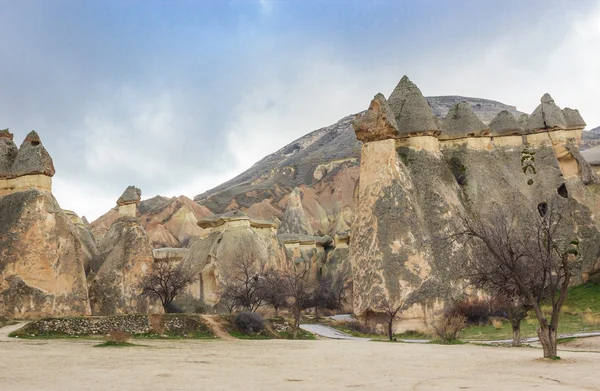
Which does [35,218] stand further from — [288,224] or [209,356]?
[288,224]

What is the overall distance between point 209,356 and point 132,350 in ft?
6.77

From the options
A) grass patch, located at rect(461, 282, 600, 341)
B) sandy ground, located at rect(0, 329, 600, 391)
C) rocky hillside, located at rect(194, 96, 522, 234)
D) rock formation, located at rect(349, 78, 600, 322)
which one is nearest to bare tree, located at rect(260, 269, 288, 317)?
rock formation, located at rect(349, 78, 600, 322)

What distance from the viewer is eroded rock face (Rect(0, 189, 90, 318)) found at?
21422 mm

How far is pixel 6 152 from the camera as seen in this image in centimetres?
2458

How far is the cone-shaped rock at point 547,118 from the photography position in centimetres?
3291

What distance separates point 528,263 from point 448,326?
12.2ft

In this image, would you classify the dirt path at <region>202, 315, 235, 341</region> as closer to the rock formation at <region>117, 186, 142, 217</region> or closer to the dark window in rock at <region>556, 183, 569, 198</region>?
the rock formation at <region>117, 186, 142, 217</region>

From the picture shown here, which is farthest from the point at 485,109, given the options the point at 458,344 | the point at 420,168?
the point at 458,344

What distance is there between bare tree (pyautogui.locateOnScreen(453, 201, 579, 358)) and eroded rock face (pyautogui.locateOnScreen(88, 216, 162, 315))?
47.0 feet

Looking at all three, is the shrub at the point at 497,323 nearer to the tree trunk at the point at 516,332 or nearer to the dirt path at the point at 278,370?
the tree trunk at the point at 516,332

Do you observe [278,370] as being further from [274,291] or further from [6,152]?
[274,291]

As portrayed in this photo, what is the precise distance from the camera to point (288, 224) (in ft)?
193

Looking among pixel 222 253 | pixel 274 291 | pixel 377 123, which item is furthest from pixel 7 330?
A: pixel 222 253

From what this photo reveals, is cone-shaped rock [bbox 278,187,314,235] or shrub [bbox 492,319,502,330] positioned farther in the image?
cone-shaped rock [bbox 278,187,314,235]
